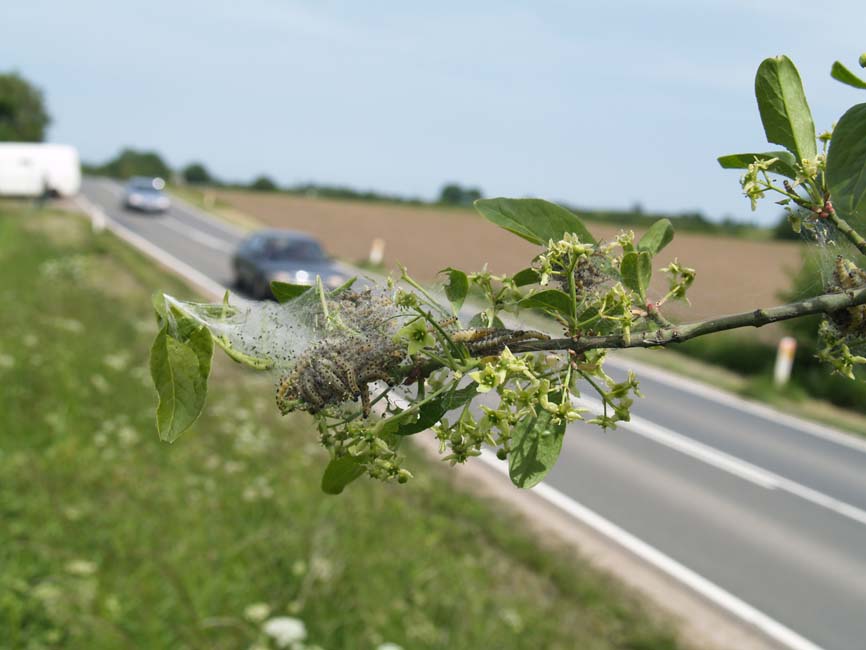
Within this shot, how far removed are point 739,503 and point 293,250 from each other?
1007 centimetres

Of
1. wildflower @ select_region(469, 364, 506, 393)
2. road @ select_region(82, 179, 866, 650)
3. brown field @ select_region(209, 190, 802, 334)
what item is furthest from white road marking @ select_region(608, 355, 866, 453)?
wildflower @ select_region(469, 364, 506, 393)

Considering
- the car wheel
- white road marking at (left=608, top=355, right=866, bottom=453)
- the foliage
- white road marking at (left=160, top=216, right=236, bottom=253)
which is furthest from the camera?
the foliage

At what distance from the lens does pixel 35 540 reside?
5.92 metres

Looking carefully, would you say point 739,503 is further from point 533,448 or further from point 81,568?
point 533,448

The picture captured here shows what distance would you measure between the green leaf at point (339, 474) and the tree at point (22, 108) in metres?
83.2

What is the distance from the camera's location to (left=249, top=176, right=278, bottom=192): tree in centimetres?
7169

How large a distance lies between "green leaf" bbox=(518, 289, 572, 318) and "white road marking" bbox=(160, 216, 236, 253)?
1115 inches

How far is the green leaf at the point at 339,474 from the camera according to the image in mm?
909

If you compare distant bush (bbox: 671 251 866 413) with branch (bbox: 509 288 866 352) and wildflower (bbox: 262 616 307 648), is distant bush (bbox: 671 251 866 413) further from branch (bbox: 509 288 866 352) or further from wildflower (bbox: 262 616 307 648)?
branch (bbox: 509 288 866 352)

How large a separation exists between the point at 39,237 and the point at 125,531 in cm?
1978

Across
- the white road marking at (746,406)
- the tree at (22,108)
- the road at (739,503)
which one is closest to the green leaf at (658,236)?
the road at (739,503)

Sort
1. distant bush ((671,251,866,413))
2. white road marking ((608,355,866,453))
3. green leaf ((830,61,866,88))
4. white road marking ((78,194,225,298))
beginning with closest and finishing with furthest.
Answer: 1. green leaf ((830,61,866,88))
2. white road marking ((608,355,866,453))
3. distant bush ((671,251,866,413))
4. white road marking ((78,194,225,298))

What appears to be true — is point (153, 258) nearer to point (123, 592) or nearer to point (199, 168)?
point (123, 592)

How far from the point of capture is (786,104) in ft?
2.81
